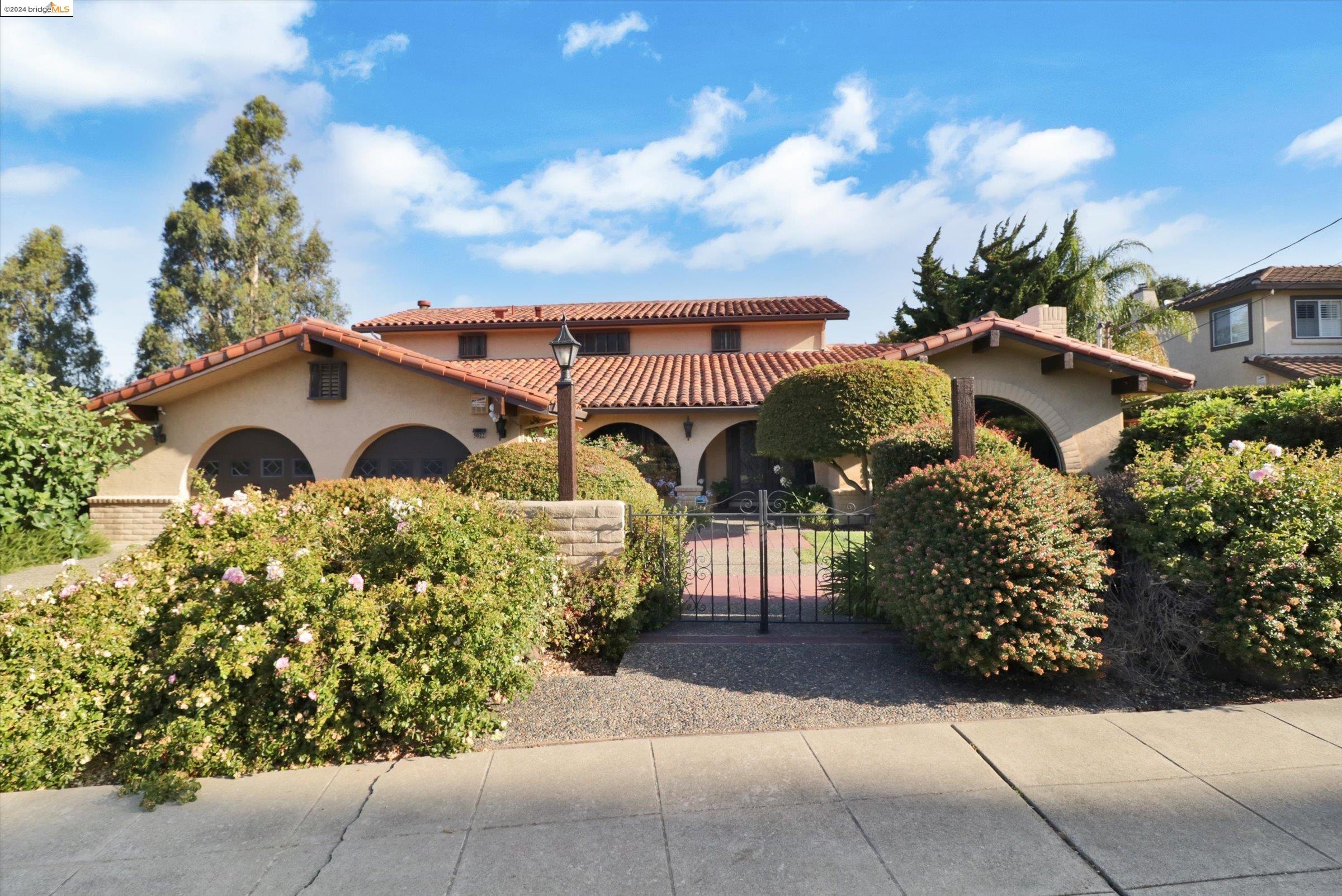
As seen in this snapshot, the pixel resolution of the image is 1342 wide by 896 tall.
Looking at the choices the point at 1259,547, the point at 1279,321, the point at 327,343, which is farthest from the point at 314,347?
the point at 1279,321

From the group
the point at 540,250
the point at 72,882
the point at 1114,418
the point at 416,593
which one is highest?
the point at 540,250

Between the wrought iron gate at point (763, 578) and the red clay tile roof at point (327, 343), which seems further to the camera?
the red clay tile roof at point (327, 343)

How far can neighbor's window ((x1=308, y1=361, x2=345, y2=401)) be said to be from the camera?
12734 mm

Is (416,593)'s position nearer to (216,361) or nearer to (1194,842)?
(1194,842)

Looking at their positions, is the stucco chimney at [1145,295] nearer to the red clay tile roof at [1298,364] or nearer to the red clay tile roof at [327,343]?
the red clay tile roof at [1298,364]

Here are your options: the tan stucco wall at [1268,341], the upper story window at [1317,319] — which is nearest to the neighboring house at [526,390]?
the tan stucco wall at [1268,341]

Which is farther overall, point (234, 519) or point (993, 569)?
point (234, 519)

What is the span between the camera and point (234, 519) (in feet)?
18.0

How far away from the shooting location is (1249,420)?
35.1ft

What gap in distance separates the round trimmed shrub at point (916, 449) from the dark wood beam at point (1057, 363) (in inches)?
334

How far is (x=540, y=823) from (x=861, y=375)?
34.4ft

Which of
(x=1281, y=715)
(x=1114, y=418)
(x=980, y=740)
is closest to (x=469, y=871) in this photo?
(x=980, y=740)

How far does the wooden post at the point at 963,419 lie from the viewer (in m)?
6.00

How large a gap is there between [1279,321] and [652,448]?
68.3ft
